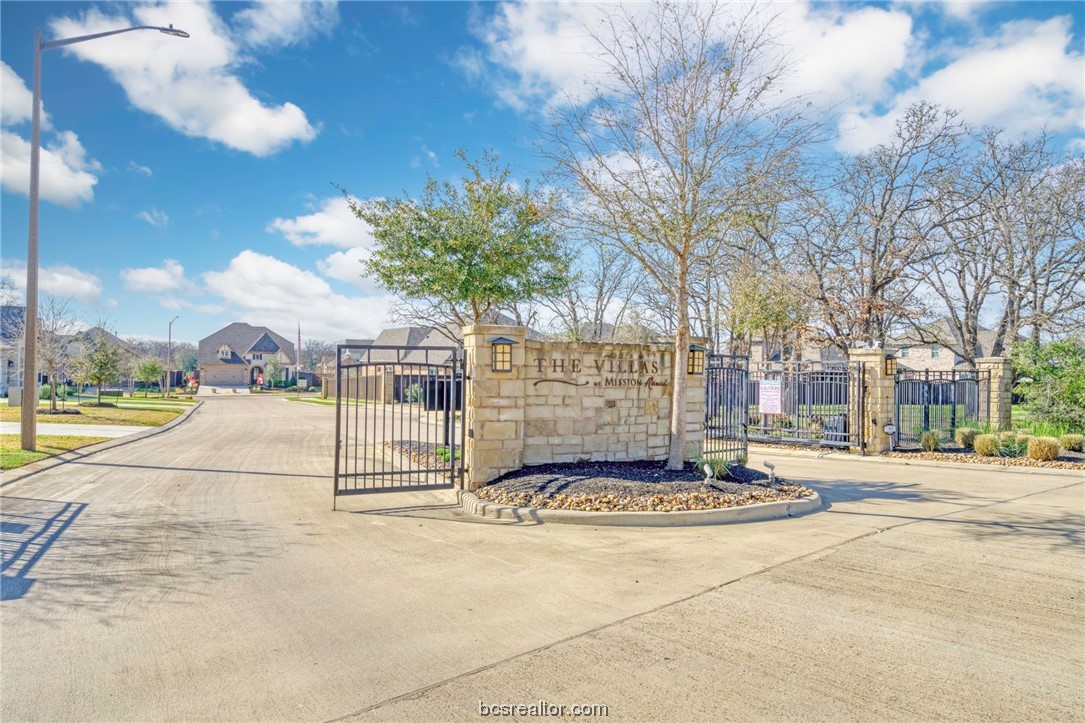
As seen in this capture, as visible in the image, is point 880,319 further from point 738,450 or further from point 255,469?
point 255,469

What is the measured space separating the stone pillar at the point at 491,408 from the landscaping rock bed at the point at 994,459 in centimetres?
1014

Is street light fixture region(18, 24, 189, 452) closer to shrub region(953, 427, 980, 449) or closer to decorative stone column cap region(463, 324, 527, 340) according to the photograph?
decorative stone column cap region(463, 324, 527, 340)

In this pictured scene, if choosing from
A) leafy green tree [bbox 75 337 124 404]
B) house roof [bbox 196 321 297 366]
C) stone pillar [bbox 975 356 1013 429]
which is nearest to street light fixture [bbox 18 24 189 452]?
leafy green tree [bbox 75 337 124 404]

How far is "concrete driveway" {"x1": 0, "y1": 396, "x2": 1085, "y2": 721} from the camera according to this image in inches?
136

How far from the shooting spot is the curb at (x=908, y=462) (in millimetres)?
12211

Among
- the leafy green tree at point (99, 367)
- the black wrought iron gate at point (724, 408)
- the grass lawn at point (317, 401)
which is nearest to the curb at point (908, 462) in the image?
the black wrought iron gate at point (724, 408)

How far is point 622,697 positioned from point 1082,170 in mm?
23743

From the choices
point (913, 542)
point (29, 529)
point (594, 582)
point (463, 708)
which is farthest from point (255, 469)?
point (913, 542)

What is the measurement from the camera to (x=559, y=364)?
32.2 feet

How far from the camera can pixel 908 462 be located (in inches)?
547

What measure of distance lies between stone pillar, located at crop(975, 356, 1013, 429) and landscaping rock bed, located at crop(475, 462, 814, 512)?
11359 mm

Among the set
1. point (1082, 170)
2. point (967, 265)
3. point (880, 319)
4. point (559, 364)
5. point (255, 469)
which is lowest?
point (255, 469)

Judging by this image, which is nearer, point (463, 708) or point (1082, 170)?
point (463, 708)

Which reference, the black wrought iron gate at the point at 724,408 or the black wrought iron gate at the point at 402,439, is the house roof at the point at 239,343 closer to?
the black wrought iron gate at the point at 402,439
